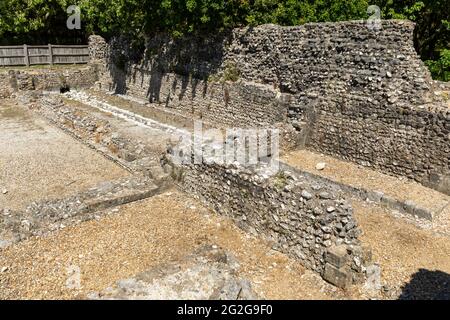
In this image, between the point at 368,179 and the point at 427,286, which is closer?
the point at 427,286

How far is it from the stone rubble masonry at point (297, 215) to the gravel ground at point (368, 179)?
3.37 metres

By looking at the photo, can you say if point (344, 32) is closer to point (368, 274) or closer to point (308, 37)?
point (308, 37)

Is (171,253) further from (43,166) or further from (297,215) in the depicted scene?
(43,166)

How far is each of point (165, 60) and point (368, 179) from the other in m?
12.8

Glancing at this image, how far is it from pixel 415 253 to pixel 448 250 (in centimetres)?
77

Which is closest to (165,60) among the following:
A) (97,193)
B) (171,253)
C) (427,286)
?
(97,193)

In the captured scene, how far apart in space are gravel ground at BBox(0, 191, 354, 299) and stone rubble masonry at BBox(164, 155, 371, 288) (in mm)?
235

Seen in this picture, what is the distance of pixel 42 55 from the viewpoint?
1056 inches

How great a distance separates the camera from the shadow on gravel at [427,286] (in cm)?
666

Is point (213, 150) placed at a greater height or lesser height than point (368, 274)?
greater

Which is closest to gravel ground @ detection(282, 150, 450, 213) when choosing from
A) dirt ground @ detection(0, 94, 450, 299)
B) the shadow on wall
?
dirt ground @ detection(0, 94, 450, 299)

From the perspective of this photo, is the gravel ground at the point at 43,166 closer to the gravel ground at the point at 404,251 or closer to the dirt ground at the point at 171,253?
the dirt ground at the point at 171,253
